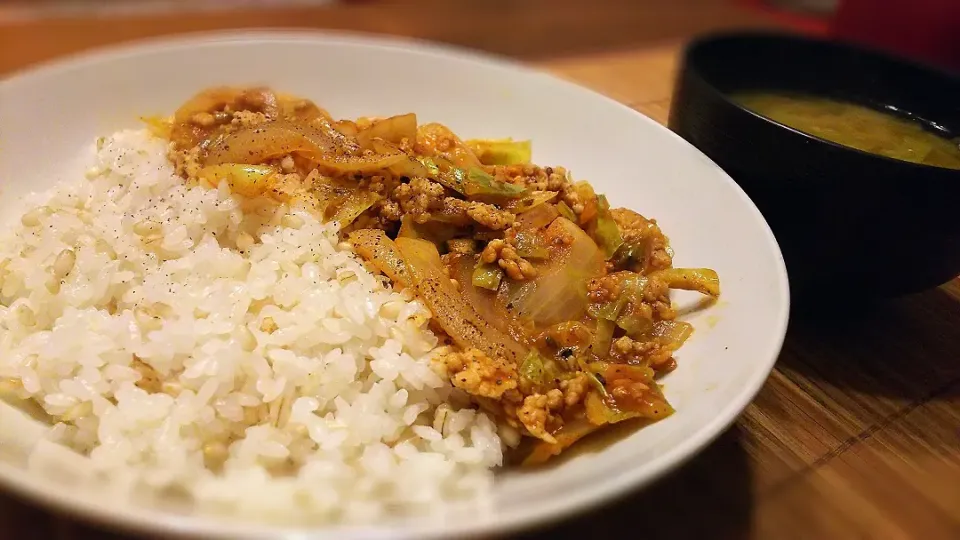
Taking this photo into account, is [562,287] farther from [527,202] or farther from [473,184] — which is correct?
Answer: [473,184]

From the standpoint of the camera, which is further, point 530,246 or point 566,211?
point 566,211

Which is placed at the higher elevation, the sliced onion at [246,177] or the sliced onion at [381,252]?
the sliced onion at [246,177]

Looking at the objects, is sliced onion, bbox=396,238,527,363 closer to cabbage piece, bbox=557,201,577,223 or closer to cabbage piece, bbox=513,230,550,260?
cabbage piece, bbox=513,230,550,260

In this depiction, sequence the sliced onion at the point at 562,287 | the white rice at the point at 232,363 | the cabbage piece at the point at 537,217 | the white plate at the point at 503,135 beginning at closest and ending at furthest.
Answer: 1. the white plate at the point at 503,135
2. the white rice at the point at 232,363
3. the sliced onion at the point at 562,287
4. the cabbage piece at the point at 537,217

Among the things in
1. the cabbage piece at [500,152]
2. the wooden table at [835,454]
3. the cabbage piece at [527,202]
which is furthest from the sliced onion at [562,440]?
the cabbage piece at [500,152]

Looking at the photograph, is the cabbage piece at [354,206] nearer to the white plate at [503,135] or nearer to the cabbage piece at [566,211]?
the cabbage piece at [566,211]

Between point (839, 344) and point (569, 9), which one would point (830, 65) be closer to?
point (839, 344)

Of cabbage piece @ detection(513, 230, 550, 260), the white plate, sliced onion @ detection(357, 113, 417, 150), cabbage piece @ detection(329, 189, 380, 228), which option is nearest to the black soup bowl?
the white plate

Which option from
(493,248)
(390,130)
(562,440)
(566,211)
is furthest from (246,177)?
(562,440)
